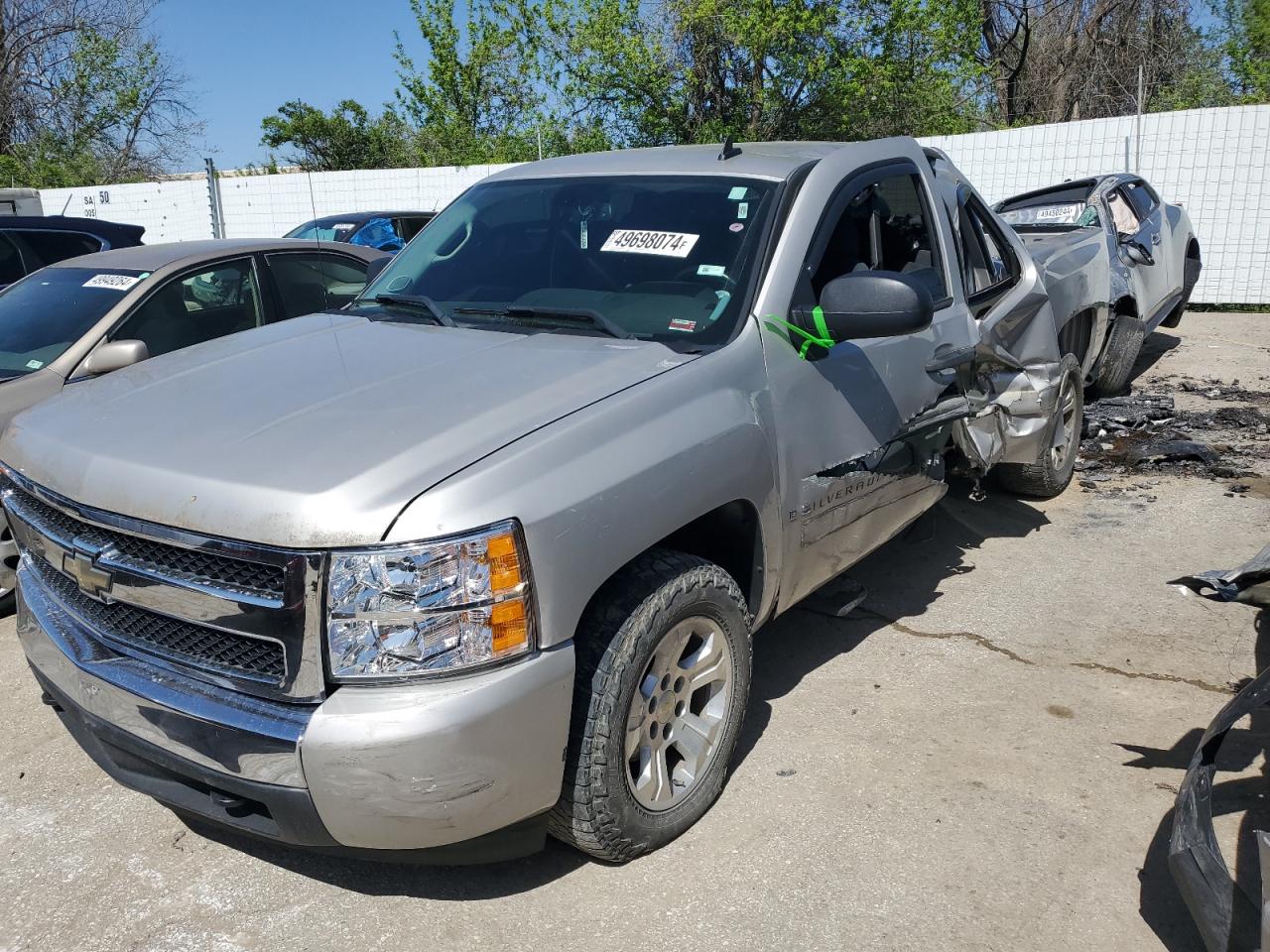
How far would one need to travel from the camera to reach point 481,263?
3.92 metres

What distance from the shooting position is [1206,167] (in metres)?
13.2

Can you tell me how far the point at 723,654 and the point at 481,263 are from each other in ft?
5.76

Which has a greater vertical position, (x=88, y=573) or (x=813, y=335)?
(x=813, y=335)

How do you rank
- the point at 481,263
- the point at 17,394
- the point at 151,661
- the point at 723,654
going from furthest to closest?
the point at 17,394 < the point at 481,263 < the point at 723,654 < the point at 151,661

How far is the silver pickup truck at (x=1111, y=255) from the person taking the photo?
656 centimetres

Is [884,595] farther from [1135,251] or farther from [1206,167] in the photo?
[1206,167]

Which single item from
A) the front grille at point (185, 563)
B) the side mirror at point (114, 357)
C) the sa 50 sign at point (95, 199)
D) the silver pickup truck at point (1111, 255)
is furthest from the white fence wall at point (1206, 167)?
the sa 50 sign at point (95, 199)

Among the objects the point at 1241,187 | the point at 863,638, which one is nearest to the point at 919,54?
the point at 1241,187

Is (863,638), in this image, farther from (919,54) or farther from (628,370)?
(919,54)

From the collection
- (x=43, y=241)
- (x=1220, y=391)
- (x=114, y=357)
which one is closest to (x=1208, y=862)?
(x=114, y=357)

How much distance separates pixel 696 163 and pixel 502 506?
2051mm

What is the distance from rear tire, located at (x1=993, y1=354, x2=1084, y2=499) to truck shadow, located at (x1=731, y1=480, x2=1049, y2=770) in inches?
Result: 5.7

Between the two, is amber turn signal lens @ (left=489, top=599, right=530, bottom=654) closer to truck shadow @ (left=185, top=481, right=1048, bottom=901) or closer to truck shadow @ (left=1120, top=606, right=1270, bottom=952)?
truck shadow @ (left=185, top=481, right=1048, bottom=901)

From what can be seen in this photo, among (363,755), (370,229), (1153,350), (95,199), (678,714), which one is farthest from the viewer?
(95,199)
